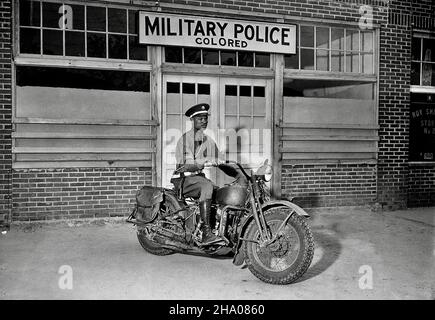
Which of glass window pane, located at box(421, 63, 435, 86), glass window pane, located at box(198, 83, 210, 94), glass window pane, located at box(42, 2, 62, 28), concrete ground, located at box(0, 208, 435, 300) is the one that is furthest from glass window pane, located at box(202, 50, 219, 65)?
glass window pane, located at box(421, 63, 435, 86)

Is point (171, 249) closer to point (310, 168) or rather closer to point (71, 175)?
point (71, 175)

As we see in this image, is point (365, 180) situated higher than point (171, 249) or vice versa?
point (365, 180)

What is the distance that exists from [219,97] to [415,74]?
443 cm

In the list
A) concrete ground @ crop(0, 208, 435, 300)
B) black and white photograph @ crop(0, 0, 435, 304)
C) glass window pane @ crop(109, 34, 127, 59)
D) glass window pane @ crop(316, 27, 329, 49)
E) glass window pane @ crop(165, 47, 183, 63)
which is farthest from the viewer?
glass window pane @ crop(316, 27, 329, 49)

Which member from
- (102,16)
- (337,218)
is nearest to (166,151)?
(102,16)

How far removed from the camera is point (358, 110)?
9273 millimetres

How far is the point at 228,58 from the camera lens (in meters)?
8.44

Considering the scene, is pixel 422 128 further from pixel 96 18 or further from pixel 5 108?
pixel 5 108

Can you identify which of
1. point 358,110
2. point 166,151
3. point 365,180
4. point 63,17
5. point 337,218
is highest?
point 63,17

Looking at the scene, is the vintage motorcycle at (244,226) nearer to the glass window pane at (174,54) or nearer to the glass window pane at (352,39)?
the glass window pane at (174,54)

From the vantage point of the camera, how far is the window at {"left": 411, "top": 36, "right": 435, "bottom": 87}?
980cm

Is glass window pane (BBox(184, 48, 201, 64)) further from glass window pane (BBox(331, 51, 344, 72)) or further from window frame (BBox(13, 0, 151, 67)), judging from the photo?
glass window pane (BBox(331, 51, 344, 72))

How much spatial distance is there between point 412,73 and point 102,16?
637 centimetres

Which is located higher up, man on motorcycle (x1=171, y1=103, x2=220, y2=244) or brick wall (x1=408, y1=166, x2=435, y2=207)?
man on motorcycle (x1=171, y1=103, x2=220, y2=244)
